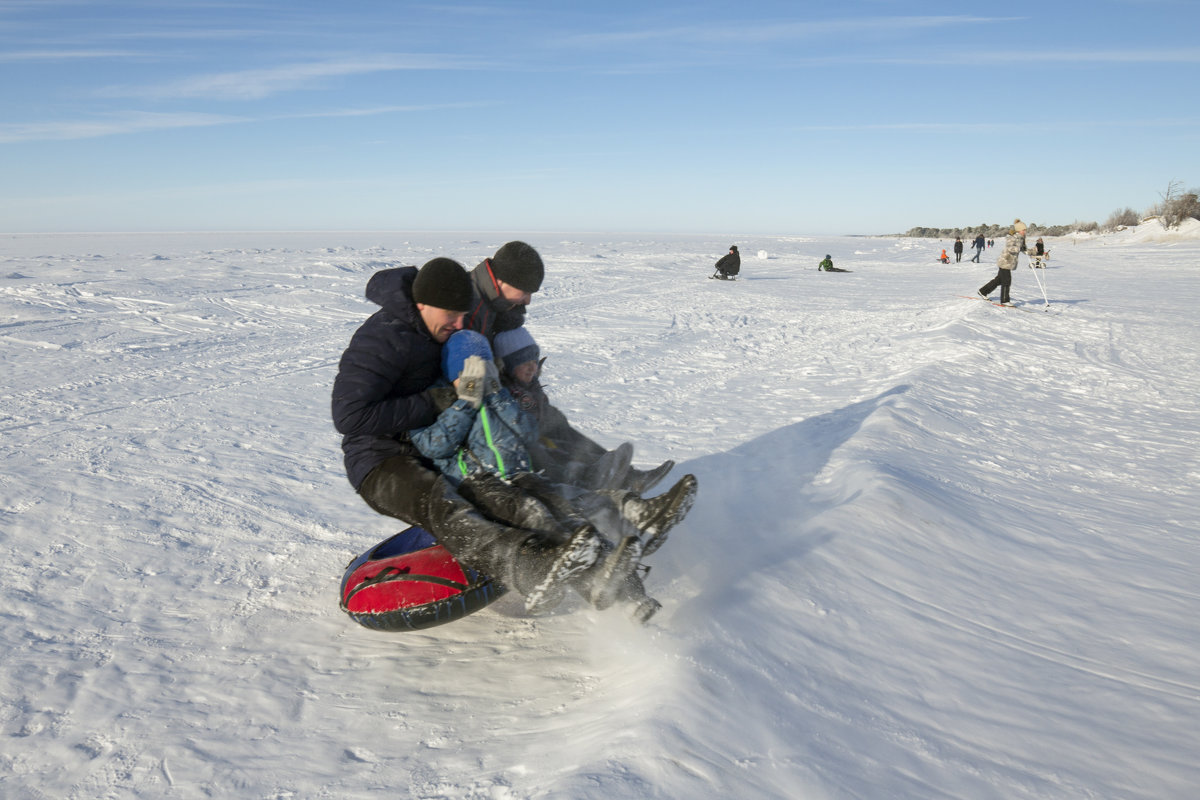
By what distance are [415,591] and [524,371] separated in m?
1.31

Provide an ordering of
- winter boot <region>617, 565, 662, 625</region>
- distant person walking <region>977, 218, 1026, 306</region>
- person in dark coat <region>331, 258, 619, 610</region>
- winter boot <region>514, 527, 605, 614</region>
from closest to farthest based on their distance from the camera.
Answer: winter boot <region>514, 527, 605, 614</region> → winter boot <region>617, 565, 662, 625</region> → person in dark coat <region>331, 258, 619, 610</region> → distant person walking <region>977, 218, 1026, 306</region>

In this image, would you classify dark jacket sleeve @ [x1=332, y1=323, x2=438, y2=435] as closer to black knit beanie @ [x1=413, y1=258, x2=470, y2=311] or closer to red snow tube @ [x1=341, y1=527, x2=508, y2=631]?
black knit beanie @ [x1=413, y1=258, x2=470, y2=311]

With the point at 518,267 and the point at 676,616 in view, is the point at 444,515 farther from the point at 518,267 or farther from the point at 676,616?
the point at 518,267

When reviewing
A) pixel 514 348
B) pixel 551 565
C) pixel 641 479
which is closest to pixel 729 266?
pixel 514 348

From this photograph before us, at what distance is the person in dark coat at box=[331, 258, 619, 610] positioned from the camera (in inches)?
122

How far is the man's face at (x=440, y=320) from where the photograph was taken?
339 centimetres

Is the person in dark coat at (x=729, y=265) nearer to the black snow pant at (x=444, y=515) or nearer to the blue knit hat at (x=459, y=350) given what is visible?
the blue knit hat at (x=459, y=350)

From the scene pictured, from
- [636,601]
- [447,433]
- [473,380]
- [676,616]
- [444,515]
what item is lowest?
[676,616]

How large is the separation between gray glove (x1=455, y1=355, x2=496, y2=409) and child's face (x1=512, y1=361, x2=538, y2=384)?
76 centimetres

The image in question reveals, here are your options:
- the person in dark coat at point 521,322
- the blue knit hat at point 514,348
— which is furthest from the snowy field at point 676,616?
the blue knit hat at point 514,348

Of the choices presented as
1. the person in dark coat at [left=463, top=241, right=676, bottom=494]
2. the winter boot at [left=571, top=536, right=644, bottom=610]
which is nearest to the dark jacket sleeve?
the person in dark coat at [left=463, top=241, right=676, bottom=494]

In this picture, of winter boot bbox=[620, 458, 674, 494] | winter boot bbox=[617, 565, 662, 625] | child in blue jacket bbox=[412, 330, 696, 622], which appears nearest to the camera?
winter boot bbox=[617, 565, 662, 625]

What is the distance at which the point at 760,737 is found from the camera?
238cm

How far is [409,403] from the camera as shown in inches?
131
